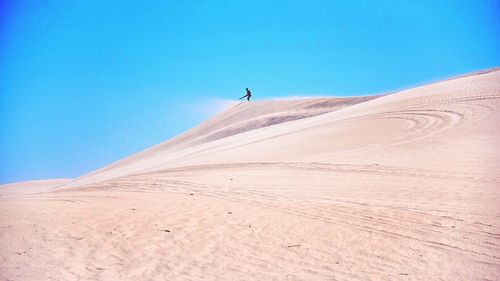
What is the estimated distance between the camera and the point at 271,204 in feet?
26.7

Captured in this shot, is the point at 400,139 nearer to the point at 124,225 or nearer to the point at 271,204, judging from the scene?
the point at 271,204

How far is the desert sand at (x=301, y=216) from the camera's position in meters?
5.38

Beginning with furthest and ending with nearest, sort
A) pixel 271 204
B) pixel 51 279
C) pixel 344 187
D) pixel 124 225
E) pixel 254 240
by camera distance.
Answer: pixel 344 187 → pixel 271 204 → pixel 124 225 → pixel 254 240 → pixel 51 279

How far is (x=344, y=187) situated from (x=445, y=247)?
331cm

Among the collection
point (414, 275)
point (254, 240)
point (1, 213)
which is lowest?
point (414, 275)

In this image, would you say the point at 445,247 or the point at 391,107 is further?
the point at 391,107

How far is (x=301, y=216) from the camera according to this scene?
286 inches

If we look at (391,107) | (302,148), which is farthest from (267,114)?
(302,148)

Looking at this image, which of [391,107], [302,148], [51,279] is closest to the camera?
[51,279]

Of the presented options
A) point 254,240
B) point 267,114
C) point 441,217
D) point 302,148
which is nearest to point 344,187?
point 441,217

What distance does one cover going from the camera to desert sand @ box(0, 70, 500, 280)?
5379 millimetres

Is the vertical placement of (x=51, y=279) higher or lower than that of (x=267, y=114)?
lower

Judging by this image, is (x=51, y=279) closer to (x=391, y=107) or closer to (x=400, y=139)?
(x=400, y=139)

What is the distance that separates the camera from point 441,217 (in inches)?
255
